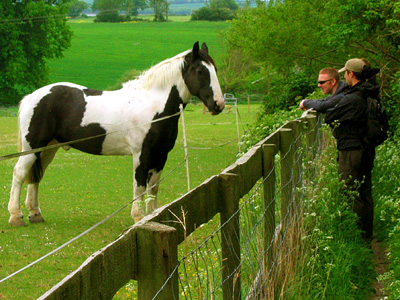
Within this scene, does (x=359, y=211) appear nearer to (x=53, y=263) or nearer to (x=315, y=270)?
(x=315, y=270)

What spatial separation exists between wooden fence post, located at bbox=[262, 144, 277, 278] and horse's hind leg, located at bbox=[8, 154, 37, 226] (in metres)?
5.13

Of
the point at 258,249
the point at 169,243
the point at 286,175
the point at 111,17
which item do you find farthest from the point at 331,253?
the point at 111,17

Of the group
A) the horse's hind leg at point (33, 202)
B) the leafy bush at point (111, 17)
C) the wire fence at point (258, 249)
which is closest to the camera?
the wire fence at point (258, 249)

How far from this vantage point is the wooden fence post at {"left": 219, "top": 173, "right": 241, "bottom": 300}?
8.87 ft

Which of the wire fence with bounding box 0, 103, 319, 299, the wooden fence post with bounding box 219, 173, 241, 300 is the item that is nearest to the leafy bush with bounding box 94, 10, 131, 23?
the wire fence with bounding box 0, 103, 319, 299

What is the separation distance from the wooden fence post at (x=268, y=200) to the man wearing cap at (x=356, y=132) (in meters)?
2.33

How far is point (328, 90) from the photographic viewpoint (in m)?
6.66

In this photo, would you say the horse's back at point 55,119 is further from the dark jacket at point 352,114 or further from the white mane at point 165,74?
the dark jacket at point 352,114

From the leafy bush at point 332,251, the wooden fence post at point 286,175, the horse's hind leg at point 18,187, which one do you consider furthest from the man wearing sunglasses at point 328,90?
the horse's hind leg at point 18,187

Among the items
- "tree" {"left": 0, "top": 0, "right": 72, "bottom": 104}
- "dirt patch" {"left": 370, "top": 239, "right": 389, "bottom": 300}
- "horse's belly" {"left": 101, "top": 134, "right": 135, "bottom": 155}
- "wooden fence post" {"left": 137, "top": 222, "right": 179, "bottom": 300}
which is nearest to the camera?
"wooden fence post" {"left": 137, "top": 222, "right": 179, "bottom": 300}

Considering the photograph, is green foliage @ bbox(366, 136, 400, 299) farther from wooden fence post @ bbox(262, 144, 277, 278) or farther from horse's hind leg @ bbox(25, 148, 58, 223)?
horse's hind leg @ bbox(25, 148, 58, 223)

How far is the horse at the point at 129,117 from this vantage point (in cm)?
781

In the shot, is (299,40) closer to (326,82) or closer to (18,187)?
(326,82)

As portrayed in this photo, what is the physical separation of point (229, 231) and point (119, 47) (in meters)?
108
